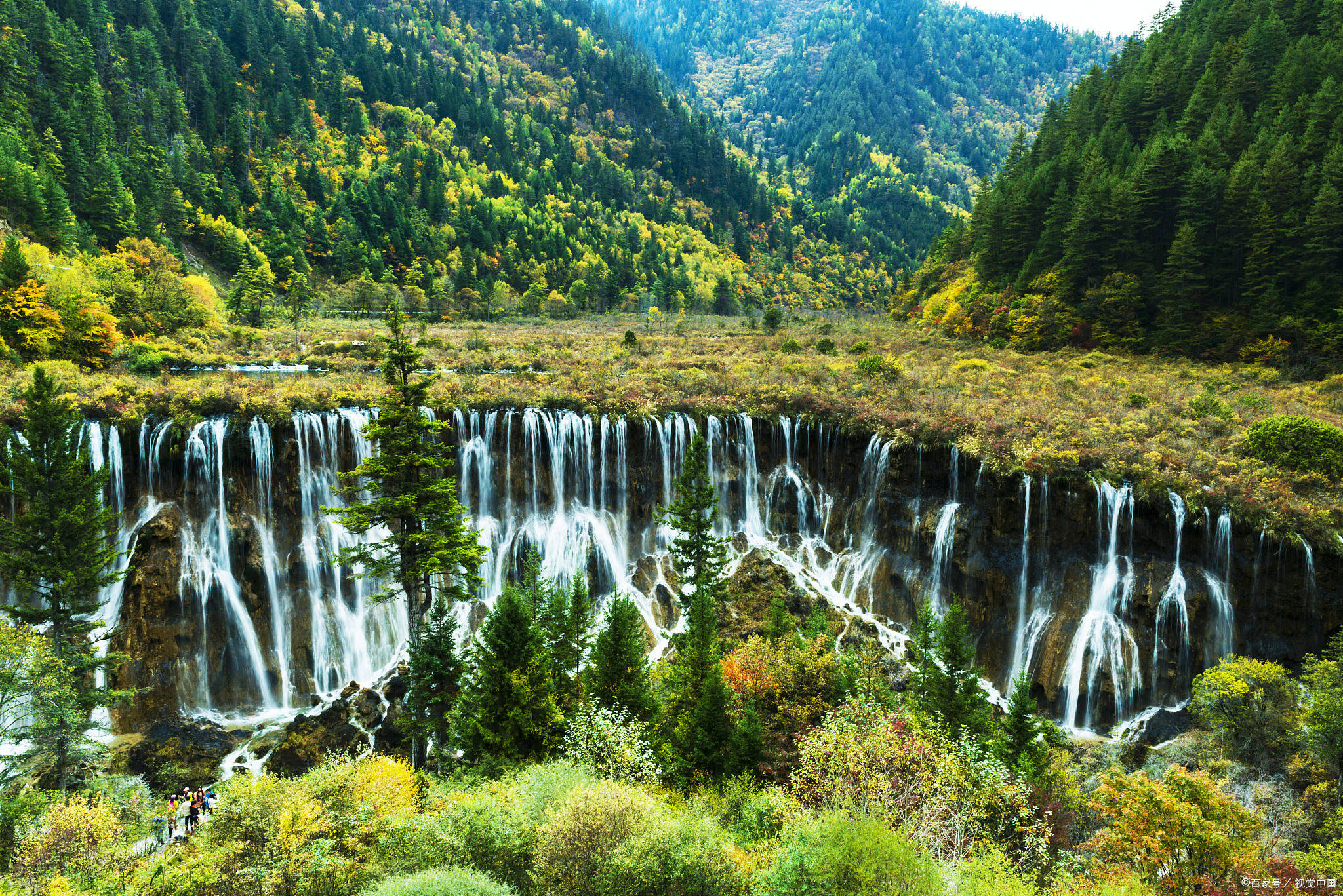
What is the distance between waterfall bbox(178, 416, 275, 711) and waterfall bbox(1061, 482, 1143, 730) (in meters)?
42.0

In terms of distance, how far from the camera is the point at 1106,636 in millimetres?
33281

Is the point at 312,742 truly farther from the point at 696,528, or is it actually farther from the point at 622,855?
the point at 622,855

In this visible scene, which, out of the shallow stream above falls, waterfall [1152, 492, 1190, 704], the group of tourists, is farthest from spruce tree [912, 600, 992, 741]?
the group of tourists

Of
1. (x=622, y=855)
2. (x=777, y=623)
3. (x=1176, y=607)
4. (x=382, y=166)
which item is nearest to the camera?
(x=622, y=855)

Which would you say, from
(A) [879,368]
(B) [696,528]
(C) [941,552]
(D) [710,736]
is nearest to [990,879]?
(D) [710,736]

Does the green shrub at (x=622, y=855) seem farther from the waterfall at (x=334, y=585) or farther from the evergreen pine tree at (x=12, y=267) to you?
the evergreen pine tree at (x=12, y=267)

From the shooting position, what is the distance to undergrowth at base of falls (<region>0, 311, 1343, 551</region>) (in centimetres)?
3369

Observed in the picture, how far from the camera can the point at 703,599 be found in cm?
2719

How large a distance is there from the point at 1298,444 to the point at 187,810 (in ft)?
177

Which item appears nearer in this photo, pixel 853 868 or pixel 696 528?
pixel 853 868

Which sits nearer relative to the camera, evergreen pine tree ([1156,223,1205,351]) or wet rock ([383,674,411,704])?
wet rock ([383,674,411,704])

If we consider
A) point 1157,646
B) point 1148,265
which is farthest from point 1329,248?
point 1157,646

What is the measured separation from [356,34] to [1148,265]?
573 feet

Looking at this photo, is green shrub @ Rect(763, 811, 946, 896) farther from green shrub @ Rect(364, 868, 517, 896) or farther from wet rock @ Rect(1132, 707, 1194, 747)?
wet rock @ Rect(1132, 707, 1194, 747)
